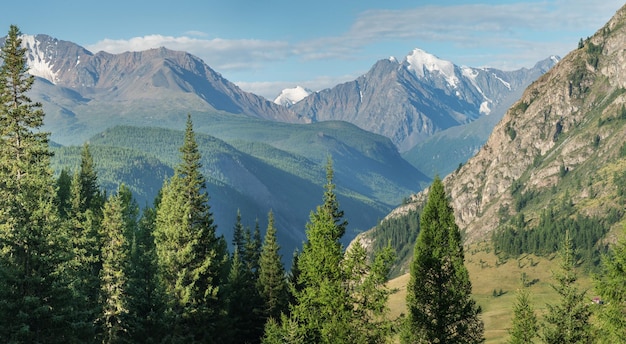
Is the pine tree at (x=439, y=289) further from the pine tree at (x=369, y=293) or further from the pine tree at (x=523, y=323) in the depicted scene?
the pine tree at (x=523, y=323)

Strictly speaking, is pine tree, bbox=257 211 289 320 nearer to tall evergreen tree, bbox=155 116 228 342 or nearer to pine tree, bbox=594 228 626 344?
tall evergreen tree, bbox=155 116 228 342

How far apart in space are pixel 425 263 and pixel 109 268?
26.6m

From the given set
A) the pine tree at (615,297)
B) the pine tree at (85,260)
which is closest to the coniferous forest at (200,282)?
the pine tree at (615,297)

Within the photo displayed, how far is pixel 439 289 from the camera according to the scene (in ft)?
122

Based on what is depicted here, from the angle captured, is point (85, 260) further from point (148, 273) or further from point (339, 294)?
point (339, 294)

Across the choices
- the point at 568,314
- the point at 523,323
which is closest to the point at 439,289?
the point at 568,314

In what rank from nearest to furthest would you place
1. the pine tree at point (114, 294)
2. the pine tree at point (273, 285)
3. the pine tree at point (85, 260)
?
the pine tree at point (85, 260) < the pine tree at point (114, 294) < the pine tree at point (273, 285)

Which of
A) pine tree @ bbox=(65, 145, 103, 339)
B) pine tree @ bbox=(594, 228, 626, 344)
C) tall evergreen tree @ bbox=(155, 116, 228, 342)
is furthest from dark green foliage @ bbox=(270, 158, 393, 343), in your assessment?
tall evergreen tree @ bbox=(155, 116, 228, 342)

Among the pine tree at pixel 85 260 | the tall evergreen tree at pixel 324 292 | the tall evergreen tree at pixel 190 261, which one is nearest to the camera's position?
the tall evergreen tree at pixel 324 292

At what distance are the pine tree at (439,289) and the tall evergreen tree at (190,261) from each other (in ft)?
69.0

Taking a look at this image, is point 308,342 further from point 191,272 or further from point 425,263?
point 191,272

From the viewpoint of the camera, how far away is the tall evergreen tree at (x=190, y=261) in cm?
5169

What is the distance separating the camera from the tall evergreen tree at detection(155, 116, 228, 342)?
51.7 m

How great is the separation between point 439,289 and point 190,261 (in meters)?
23.8
